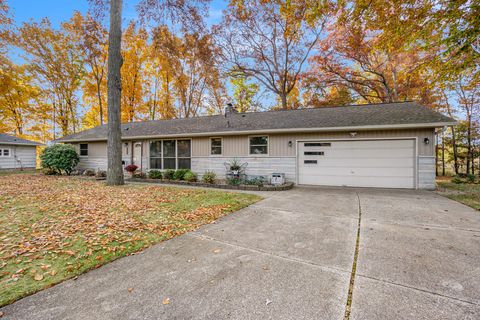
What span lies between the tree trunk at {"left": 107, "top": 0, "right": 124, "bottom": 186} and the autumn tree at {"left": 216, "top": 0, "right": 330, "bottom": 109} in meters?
8.00

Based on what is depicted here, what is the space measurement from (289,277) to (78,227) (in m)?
3.72

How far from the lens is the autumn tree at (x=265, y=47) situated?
14.6 meters

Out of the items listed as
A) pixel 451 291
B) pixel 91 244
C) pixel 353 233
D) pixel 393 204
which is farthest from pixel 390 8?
pixel 91 244

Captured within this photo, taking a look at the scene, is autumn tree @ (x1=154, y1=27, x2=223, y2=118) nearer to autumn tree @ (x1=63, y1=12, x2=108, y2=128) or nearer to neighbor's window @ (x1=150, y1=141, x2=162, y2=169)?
neighbor's window @ (x1=150, y1=141, x2=162, y2=169)

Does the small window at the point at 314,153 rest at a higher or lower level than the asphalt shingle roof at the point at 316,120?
lower

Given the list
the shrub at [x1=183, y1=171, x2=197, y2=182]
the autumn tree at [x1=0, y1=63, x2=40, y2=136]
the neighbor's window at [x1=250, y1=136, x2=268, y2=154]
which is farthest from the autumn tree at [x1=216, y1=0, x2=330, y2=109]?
the autumn tree at [x1=0, y1=63, x2=40, y2=136]

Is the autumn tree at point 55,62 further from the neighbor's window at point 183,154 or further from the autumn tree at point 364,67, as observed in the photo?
the autumn tree at point 364,67

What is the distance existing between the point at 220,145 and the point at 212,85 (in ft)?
35.0

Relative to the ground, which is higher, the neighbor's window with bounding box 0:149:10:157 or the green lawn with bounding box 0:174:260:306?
the neighbor's window with bounding box 0:149:10:157

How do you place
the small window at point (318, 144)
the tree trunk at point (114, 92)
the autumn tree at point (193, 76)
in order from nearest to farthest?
the tree trunk at point (114, 92) → the small window at point (318, 144) → the autumn tree at point (193, 76)

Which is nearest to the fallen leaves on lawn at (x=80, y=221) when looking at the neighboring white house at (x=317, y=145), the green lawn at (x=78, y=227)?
the green lawn at (x=78, y=227)

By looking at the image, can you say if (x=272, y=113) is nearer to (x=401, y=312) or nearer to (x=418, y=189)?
(x=418, y=189)

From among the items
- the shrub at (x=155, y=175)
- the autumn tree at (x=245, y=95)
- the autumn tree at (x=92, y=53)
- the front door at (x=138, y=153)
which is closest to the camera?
the shrub at (x=155, y=175)

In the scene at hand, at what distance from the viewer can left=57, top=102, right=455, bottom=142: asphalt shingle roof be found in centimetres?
754
